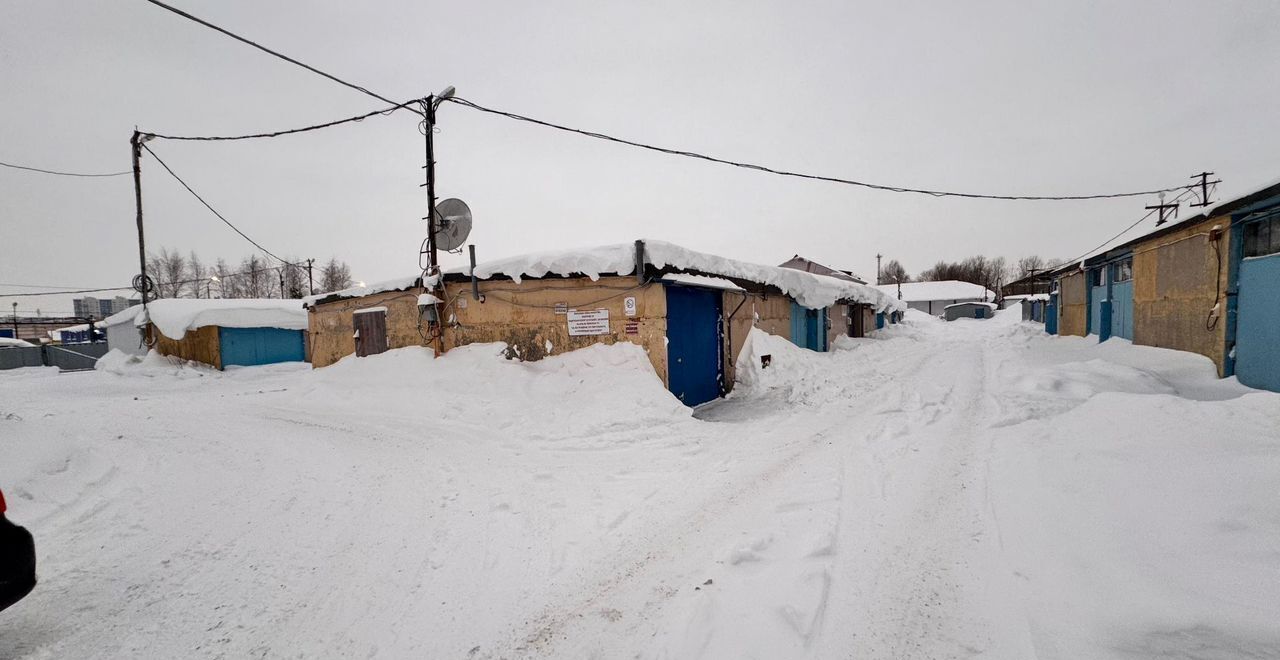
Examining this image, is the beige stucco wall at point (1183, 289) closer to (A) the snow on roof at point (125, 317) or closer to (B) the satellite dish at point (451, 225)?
(B) the satellite dish at point (451, 225)

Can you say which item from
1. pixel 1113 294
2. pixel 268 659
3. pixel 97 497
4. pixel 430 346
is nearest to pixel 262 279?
pixel 430 346

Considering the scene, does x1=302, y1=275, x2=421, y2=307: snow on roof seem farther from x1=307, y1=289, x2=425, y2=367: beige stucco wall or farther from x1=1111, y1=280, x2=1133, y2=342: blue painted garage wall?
x1=1111, y1=280, x2=1133, y2=342: blue painted garage wall

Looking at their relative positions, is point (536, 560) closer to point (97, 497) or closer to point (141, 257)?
point (97, 497)

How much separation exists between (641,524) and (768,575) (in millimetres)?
1316

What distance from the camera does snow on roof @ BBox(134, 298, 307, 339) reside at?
19.7 metres

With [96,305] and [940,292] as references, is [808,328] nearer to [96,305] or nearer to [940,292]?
[940,292]

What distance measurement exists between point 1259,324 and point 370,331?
59.4ft

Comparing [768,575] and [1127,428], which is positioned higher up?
[1127,428]

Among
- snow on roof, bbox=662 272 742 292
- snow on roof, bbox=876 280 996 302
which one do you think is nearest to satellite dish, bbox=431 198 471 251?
snow on roof, bbox=662 272 742 292

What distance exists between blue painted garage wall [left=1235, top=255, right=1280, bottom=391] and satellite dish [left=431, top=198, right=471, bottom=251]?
14191 millimetres

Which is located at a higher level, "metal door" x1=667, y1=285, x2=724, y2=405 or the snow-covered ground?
"metal door" x1=667, y1=285, x2=724, y2=405

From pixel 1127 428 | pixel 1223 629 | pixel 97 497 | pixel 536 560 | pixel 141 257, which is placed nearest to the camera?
pixel 1223 629

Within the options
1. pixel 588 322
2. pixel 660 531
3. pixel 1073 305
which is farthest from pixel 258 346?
pixel 1073 305

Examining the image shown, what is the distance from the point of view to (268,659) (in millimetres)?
2584
